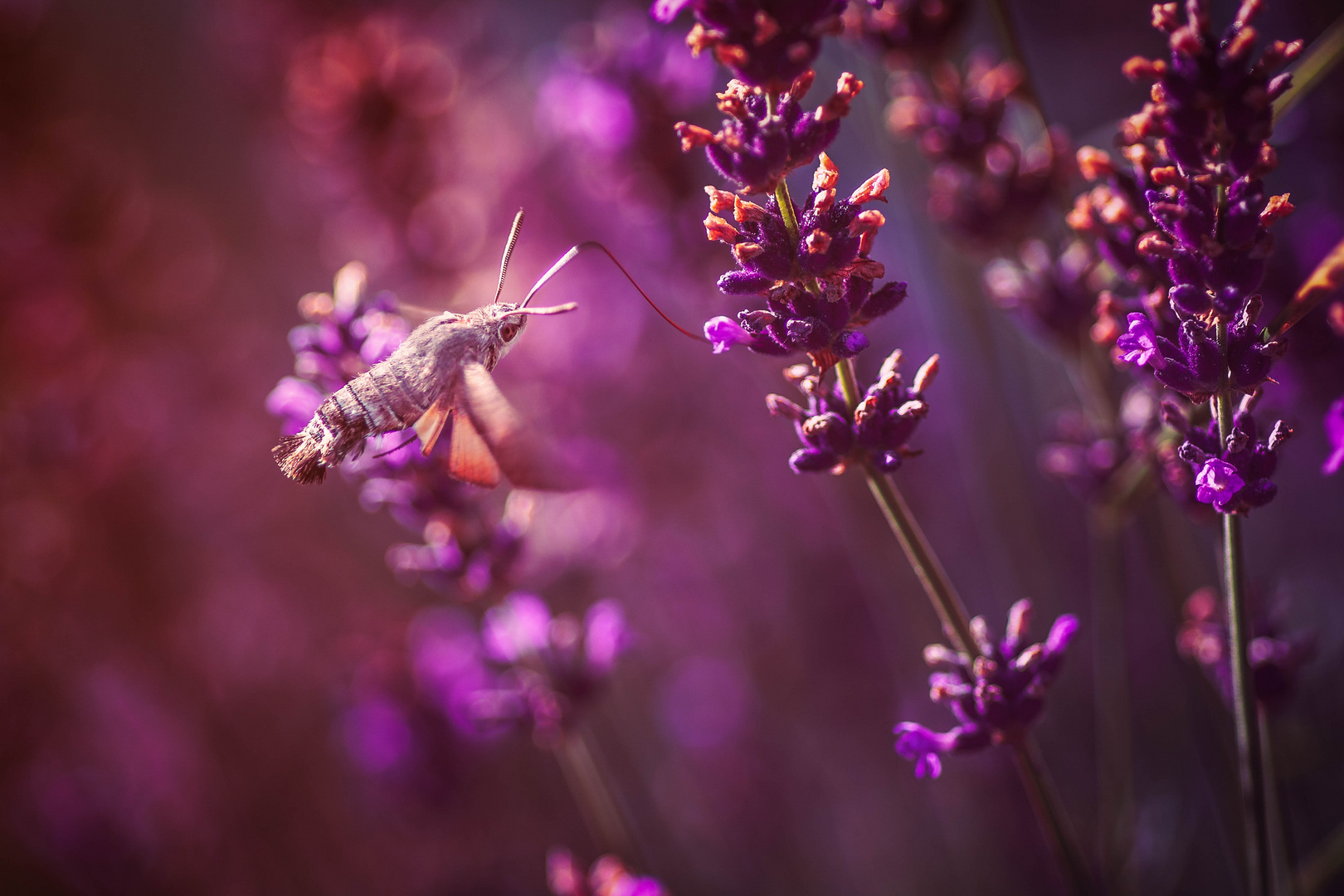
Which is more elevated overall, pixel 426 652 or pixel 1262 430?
pixel 426 652

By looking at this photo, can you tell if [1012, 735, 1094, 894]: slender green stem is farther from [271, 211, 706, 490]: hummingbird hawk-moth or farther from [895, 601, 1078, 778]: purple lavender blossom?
[271, 211, 706, 490]: hummingbird hawk-moth

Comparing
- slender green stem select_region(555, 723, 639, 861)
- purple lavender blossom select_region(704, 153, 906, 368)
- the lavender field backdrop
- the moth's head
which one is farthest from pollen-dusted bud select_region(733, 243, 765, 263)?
slender green stem select_region(555, 723, 639, 861)

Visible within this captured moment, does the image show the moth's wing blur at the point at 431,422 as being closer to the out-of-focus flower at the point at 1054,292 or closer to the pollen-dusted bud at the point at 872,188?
the pollen-dusted bud at the point at 872,188

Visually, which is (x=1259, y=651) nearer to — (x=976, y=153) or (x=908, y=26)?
(x=976, y=153)

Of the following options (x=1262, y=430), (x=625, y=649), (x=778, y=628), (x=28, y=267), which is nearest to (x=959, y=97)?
(x=1262, y=430)

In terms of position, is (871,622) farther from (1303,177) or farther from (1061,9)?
(1061,9)

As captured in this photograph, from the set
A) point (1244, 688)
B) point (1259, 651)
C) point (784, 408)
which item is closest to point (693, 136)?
point (784, 408)

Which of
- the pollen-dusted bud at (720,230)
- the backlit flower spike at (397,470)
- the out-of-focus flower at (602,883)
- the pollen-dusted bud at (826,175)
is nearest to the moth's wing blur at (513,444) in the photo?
the backlit flower spike at (397,470)

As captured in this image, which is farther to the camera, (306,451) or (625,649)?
(625,649)
